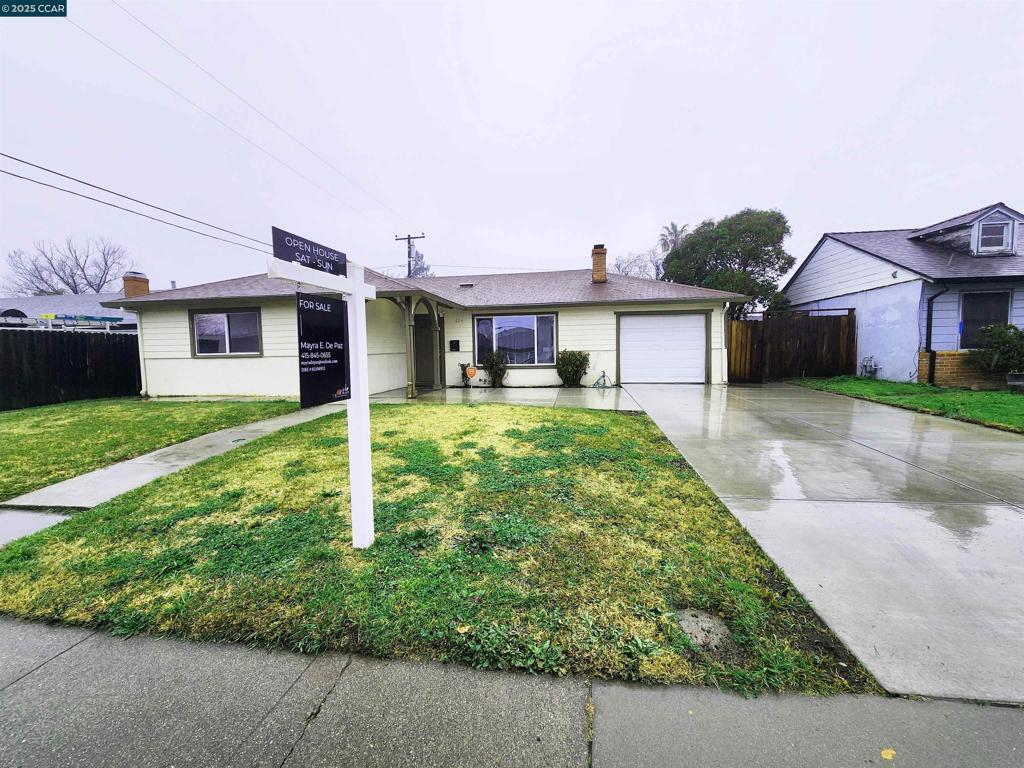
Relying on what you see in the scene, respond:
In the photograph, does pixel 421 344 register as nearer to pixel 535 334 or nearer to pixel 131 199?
pixel 535 334

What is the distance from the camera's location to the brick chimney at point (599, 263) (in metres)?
13.7

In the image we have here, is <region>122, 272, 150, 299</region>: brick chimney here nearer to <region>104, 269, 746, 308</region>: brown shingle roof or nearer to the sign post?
<region>104, 269, 746, 308</region>: brown shingle roof

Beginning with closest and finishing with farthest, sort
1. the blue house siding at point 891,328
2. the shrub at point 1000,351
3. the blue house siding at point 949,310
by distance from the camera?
the shrub at point 1000,351 < the blue house siding at point 949,310 < the blue house siding at point 891,328

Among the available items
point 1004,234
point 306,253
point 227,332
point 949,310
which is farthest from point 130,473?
point 1004,234

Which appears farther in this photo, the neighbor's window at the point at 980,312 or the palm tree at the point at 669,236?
the palm tree at the point at 669,236

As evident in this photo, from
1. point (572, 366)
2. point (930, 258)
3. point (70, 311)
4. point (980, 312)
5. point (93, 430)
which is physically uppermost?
point (70, 311)

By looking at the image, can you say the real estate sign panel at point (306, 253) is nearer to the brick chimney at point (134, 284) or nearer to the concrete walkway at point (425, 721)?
the concrete walkway at point (425, 721)

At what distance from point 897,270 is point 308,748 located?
15.9 m

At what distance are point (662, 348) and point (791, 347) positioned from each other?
14.7 feet

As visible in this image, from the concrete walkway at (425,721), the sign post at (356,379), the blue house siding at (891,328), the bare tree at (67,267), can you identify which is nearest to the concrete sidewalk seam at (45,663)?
the concrete walkway at (425,721)

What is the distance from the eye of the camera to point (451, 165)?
18.5 metres

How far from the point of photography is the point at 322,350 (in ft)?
8.32

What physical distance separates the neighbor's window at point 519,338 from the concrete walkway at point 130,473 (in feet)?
23.0

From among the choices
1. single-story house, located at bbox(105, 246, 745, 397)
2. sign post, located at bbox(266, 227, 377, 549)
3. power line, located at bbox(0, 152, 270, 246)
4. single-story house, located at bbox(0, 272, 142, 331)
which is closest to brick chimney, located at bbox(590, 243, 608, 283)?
single-story house, located at bbox(105, 246, 745, 397)
